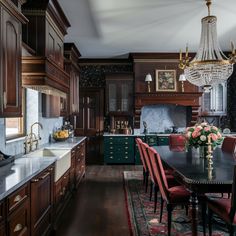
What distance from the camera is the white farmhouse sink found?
11.5 feet

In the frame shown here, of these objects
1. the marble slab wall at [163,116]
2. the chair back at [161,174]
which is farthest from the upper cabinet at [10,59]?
the marble slab wall at [163,116]

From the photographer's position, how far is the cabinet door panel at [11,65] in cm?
237

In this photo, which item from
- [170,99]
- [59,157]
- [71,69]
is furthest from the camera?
[170,99]

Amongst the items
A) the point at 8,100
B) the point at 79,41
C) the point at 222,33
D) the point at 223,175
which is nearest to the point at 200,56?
the point at 222,33

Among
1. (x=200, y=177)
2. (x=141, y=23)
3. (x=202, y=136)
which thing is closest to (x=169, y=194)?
(x=200, y=177)

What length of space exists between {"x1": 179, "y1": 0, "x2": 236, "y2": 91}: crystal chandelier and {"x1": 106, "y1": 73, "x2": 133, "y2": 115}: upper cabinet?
306 centimetres

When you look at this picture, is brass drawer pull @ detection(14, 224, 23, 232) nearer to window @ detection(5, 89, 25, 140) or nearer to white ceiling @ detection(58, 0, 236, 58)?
window @ detection(5, 89, 25, 140)

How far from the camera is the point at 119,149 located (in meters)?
7.57

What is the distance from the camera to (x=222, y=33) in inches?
222

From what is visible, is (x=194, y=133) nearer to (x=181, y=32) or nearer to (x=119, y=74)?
(x=181, y=32)

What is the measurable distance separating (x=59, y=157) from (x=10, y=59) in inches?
57.8

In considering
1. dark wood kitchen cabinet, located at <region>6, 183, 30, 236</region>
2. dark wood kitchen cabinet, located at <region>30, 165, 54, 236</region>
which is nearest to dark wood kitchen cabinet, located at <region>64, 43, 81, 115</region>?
dark wood kitchen cabinet, located at <region>30, 165, 54, 236</region>

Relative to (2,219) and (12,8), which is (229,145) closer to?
(12,8)

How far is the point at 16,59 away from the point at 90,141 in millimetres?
5530
